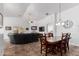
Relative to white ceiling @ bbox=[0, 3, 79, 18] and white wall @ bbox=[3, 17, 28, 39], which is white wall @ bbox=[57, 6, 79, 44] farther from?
white wall @ bbox=[3, 17, 28, 39]

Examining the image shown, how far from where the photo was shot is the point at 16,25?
2.18m

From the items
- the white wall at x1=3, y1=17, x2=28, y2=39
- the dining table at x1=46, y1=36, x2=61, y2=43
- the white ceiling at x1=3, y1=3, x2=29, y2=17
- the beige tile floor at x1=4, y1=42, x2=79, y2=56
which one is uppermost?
the white ceiling at x1=3, y1=3, x2=29, y2=17

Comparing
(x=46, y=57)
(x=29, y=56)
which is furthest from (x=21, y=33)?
(x=46, y=57)

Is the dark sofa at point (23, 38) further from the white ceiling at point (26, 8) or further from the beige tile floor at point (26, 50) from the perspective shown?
the white ceiling at point (26, 8)

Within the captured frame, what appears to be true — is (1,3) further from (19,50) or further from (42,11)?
(19,50)

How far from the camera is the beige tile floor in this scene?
7.14 feet

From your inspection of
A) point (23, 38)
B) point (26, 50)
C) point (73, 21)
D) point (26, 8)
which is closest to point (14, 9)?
point (26, 8)

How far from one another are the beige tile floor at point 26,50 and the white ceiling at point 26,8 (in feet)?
1.63

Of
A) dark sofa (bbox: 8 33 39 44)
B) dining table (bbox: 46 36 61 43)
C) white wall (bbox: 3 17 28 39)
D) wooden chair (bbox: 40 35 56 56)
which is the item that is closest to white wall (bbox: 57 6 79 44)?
dining table (bbox: 46 36 61 43)

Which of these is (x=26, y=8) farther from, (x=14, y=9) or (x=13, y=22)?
(x=13, y=22)

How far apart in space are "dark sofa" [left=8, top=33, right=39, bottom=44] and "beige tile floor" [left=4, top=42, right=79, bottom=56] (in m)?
0.06

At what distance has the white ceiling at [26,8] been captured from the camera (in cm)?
218

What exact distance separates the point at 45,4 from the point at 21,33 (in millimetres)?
612

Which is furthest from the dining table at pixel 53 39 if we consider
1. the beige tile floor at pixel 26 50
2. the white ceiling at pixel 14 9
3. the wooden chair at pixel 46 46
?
the white ceiling at pixel 14 9
